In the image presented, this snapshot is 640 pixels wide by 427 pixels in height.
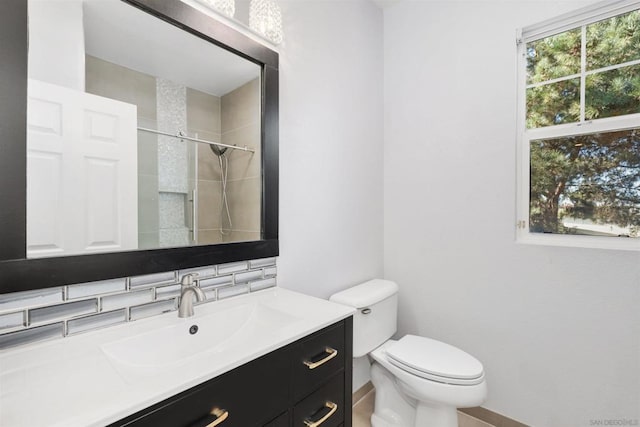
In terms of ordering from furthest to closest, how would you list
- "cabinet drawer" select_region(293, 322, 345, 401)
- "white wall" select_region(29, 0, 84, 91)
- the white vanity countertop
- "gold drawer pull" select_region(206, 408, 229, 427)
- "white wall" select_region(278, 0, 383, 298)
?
"white wall" select_region(278, 0, 383, 298) < "cabinet drawer" select_region(293, 322, 345, 401) < "white wall" select_region(29, 0, 84, 91) < "gold drawer pull" select_region(206, 408, 229, 427) < the white vanity countertop

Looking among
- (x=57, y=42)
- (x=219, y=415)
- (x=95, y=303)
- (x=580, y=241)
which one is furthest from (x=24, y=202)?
(x=580, y=241)

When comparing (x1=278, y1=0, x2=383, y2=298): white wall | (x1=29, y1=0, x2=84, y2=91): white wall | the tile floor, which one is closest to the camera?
(x1=29, y1=0, x2=84, y2=91): white wall

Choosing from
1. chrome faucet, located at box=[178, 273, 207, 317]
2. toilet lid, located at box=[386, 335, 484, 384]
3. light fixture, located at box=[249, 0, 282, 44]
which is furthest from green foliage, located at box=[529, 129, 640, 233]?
chrome faucet, located at box=[178, 273, 207, 317]

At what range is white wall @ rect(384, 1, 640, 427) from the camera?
54.7 inches

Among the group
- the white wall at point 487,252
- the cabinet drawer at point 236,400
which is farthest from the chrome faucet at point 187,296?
the white wall at point 487,252

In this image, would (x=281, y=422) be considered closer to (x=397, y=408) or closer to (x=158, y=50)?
(x=397, y=408)

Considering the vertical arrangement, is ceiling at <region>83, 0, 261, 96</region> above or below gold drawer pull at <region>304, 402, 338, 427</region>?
above

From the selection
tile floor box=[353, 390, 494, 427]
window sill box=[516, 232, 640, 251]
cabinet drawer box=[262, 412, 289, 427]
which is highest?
window sill box=[516, 232, 640, 251]

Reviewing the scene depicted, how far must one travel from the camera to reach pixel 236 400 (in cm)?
74

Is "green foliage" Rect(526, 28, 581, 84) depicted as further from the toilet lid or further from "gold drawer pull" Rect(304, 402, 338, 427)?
"gold drawer pull" Rect(304, 402, 338, 427)

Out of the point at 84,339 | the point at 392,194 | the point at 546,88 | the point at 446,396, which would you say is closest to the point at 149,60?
the point at 84,339

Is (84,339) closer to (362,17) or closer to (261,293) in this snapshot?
(261,293)

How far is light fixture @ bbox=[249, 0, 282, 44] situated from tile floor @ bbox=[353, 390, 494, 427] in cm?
205

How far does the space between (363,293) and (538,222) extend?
1022 millimetres
